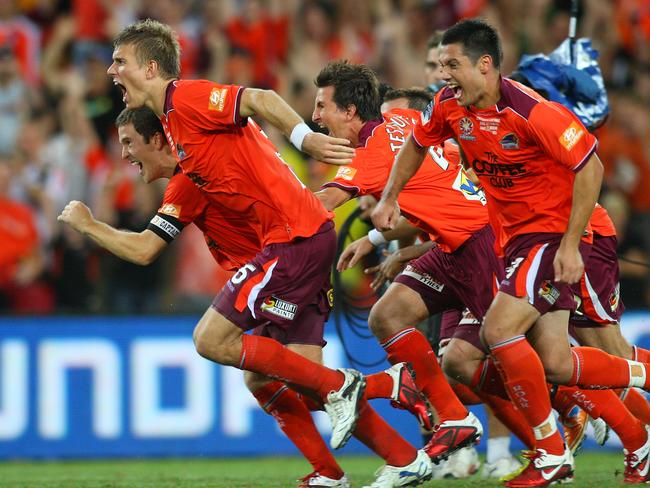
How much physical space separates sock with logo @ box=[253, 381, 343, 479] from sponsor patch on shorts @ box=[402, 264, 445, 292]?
1107 millimetres

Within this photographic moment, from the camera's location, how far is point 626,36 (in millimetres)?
12656

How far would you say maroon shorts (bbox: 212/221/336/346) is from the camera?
19.9ft

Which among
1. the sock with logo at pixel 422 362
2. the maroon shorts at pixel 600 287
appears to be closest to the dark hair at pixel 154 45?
the sock with logo at pixel 422 362

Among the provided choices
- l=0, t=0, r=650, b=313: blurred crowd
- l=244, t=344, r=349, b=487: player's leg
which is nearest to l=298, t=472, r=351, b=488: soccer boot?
l=244, t=344, r=349, b=487: player's leg

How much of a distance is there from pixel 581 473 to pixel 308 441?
2.24 metres

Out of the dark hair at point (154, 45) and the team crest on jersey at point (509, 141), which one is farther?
the dark hair at point (154, 45)

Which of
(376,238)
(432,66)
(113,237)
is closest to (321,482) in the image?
(376,238)

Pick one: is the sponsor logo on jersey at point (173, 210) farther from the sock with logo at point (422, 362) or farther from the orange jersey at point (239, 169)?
the sock with logo at point (422, 362)

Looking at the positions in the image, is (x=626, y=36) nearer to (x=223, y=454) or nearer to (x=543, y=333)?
(x=223, y=454)

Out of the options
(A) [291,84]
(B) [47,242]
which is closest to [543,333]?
(B) [47,242]

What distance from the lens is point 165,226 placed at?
6.51 metres

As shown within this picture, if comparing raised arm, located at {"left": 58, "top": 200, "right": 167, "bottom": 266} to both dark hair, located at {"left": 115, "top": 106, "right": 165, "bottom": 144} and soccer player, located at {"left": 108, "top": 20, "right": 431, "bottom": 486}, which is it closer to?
soccer player, located at {"left": 108, "top": 20, "right": 431, "bottom": 486}

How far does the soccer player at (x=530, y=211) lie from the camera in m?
5.89

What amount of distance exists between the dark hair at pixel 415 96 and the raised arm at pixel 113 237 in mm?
2195
